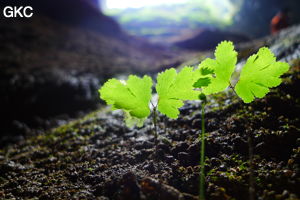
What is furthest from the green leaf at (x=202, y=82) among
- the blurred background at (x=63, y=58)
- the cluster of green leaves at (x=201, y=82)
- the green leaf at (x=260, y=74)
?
the blurred background at (x=63, y=58)

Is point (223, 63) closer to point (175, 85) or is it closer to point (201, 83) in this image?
point (201, 83)

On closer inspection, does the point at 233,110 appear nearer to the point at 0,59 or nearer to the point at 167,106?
the point at 167,106

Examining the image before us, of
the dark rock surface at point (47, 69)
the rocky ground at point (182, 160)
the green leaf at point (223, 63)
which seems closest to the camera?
the green leaf at point (223, 63)

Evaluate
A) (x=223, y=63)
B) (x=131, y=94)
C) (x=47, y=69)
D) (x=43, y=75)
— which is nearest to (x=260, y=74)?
(x=223, y=63)

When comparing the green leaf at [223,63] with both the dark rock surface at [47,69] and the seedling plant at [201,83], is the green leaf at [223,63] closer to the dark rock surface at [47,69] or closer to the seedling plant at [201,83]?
the seedling plant at [201,83]

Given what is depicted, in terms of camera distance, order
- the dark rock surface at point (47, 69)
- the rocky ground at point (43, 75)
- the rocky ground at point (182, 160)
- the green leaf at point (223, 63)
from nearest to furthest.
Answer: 1. the green leaf at point (223, 63)
2. the rocky ground at point (182, 160)
3. the rocky ground at point (43, 75)
4. the dark rock surface at point (47, 69)

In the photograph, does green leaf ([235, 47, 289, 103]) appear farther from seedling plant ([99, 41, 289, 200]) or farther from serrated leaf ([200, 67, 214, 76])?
serrated leaf ([200, 67, 214, 76])
